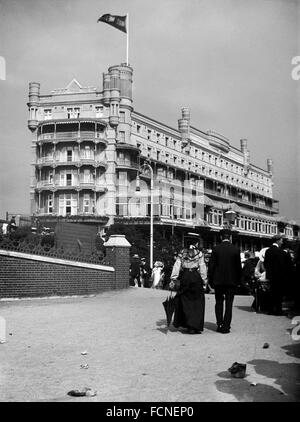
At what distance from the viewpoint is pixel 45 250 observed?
16.6m

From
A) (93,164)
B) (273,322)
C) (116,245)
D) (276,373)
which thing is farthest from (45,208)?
(276,373)

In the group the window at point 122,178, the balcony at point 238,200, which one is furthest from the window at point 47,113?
the balcony at point 238,200

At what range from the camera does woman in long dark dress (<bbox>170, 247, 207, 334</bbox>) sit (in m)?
9.19

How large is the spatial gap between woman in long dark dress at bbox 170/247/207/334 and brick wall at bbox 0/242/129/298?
710cm

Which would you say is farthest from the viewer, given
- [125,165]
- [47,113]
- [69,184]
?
[125,165]

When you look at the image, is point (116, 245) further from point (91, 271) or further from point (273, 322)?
point (273, 322)

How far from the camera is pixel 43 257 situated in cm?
1611

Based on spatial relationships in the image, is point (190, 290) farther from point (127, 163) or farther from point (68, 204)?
point (127, 163)

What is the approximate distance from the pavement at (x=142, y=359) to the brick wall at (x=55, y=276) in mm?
3355

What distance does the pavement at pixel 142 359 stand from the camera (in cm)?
525

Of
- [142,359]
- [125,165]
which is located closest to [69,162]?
[125,165]

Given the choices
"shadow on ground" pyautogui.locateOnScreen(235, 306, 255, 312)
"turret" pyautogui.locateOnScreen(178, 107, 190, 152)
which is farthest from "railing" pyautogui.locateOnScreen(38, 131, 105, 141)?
"shadow on ground" pyautogui.locateOnScreen(235, 306, 255, 312)

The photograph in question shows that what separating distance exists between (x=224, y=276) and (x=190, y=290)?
2.05 feet

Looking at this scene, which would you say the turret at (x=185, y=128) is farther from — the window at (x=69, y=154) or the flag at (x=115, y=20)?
the flag at (x=115, y=20)
